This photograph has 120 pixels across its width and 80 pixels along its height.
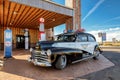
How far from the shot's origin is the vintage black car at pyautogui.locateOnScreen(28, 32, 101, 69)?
254 inches

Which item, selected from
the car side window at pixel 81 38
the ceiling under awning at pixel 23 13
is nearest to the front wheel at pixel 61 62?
the car side window at pixel 81 38

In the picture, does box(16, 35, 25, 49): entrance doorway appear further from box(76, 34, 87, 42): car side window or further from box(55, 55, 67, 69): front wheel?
box(55, 55, 67, 69): front wheel

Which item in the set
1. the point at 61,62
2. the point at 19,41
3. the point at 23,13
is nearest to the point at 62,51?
the point at 61,62

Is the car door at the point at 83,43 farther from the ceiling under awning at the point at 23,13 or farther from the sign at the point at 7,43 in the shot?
the sign at the point at 7,43

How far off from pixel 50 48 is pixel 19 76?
5.91ft

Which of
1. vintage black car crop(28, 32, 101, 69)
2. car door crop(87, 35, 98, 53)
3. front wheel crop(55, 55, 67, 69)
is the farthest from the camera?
car door crop(87, 35, 98, 53)

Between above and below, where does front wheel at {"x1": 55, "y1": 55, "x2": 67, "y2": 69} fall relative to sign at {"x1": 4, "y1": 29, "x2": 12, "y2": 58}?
below

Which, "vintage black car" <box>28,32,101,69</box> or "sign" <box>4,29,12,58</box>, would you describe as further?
"sign" <box>4,29,12,58</box>

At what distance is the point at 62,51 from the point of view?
6.80 metres

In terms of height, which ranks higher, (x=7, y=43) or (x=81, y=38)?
(x=81, y=38)

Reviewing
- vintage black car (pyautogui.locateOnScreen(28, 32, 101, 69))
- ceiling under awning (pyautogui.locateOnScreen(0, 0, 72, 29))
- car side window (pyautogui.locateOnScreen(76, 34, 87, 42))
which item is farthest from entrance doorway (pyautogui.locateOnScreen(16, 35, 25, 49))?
car side window (pyautogui.locateOnScreen(76, 34, 87, 42))

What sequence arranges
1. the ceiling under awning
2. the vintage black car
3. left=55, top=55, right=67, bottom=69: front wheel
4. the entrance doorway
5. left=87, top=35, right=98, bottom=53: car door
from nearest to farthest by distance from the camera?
the vintage black car
left=55, top=55, right=67, bottom=69: front wheel
left=87, top=35, right=98, bottom=53: car door
the ceiling under awning
the entrance doorway

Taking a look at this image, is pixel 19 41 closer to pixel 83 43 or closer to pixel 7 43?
pixel 7 43

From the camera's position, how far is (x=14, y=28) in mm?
20000
